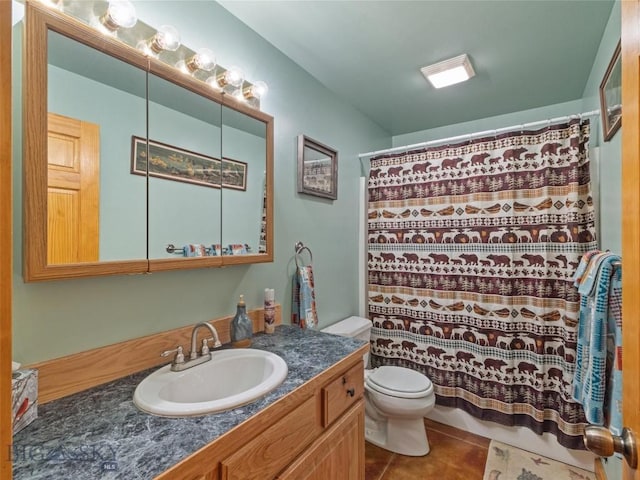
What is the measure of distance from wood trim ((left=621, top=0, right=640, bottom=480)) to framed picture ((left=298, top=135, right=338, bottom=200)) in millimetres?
1480

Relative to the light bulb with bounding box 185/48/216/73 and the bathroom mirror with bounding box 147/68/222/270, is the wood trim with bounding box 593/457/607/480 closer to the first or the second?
the bathroom mirror with bounding box 147/68/222/270

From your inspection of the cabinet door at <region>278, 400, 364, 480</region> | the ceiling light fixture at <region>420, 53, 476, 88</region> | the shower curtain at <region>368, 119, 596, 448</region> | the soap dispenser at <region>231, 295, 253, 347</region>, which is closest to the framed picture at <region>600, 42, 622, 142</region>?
the shower curtain at <region>368, 119, 596, 448</region>

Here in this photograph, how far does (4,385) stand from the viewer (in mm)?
364

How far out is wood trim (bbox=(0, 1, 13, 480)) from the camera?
1.17 ft

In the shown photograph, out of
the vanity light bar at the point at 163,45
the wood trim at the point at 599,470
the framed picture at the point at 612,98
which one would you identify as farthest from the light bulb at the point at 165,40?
the wood trim at the point at 599,470

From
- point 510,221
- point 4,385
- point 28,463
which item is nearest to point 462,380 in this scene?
point 510,221

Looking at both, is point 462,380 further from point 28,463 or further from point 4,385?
point 4,385

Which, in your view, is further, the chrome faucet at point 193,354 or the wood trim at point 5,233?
the chrome faucet at point 193,354

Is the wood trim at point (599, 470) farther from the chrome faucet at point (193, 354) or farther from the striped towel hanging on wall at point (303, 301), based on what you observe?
the chrome faucet at point (193, 354)

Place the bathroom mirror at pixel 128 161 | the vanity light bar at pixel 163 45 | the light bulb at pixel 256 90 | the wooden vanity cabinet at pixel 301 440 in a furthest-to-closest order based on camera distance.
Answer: the light bulb at pixel 256 90
the vanity light bar at pixel 163 45
the bathroom mirror at pixel 128 161
the wooden vanity cabinet at pixel 301 440

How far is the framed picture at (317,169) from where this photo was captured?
6.27 feet

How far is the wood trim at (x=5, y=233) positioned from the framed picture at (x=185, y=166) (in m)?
0.78

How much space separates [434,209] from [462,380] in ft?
4.00

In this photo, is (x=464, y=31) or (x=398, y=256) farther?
(x=398, y=256)
